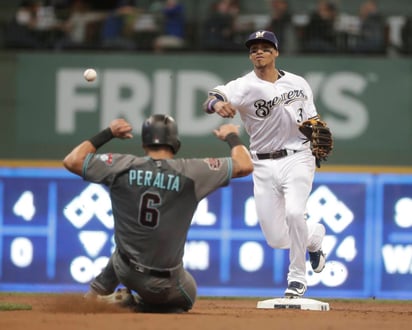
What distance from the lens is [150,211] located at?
6648 mm

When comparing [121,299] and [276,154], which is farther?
[276,154]

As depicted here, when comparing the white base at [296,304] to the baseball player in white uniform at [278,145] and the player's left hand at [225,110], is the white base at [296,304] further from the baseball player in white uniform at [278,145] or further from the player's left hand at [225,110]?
the player's left hand at [225,110]

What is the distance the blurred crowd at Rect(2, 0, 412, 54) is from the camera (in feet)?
47.6

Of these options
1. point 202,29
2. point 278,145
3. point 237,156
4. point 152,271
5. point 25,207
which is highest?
point 202,29

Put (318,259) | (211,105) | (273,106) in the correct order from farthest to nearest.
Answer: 1. (318,259)
2. (273,106)
3. (211,105)

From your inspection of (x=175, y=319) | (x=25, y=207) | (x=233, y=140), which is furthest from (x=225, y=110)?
(x=25, y=207)

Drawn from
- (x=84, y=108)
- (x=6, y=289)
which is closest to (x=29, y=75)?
(x=84, y=108)

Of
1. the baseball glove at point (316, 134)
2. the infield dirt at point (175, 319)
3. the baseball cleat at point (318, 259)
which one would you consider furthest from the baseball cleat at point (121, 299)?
the baseball cleat at point (318, 259)

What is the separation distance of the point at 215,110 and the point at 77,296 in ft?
5.52

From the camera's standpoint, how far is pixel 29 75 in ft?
48.8

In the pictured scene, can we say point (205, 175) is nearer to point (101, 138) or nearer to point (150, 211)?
point (150, 211)

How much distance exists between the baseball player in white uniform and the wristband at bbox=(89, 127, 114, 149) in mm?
1632

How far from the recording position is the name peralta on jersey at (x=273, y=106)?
8453 mm

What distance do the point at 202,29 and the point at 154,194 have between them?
27.6 feet
